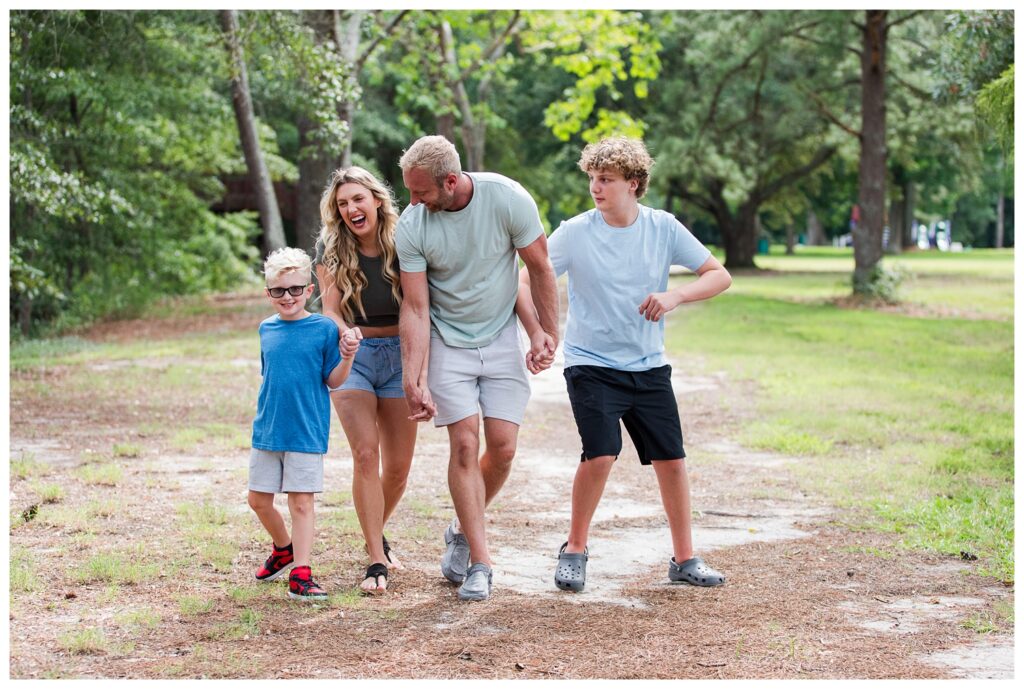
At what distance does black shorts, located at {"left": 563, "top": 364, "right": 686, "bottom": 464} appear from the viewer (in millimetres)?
5359

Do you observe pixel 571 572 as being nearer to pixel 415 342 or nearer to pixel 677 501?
pixel 677 501

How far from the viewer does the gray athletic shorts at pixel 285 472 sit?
17.0 feet

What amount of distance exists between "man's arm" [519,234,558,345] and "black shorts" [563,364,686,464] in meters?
0.24

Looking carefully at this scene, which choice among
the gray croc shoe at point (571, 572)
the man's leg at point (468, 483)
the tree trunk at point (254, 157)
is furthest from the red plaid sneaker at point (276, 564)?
the tree trunk at point (254, 157)

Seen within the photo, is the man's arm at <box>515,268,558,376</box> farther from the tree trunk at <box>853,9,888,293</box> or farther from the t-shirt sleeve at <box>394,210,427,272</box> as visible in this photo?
the tree trunk at <box>853,9,888,293</box>

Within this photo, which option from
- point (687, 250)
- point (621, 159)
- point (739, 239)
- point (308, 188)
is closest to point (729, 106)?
point (739, 239)

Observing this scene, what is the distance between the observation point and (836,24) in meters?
23.2

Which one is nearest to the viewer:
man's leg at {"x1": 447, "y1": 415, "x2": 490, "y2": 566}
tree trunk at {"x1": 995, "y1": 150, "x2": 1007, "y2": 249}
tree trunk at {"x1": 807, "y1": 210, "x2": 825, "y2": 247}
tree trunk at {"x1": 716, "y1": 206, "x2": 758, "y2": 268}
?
man's leg at {"x1": 447, "y1": 415, "x2": 490, "y2": 566}

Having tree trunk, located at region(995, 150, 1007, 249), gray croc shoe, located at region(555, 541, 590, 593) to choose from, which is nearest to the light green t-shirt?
gray croc shoe, located at region(555, 541, 590, 593)

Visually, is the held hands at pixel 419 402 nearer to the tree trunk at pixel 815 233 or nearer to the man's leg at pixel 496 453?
the man's leg at pixel 496 453

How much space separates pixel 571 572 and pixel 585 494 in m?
0.35

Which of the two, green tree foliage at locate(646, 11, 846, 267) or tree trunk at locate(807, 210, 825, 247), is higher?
green tree foliage at locate(646, 11, 846, 267)

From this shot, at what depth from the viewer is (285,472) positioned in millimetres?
5191

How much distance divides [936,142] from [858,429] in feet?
83.3
